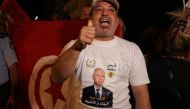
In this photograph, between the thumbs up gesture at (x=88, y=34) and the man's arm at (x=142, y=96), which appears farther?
the man's arm at (x=142, y=96)

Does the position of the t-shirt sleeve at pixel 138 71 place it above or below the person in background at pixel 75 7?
below

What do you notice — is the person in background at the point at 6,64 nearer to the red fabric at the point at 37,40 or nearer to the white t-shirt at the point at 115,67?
the red fabric at the point at 37,40

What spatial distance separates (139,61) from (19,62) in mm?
1368

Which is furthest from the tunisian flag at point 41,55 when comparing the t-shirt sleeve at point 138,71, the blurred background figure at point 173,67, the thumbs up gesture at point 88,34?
the thumbs up gesture at point 88,34

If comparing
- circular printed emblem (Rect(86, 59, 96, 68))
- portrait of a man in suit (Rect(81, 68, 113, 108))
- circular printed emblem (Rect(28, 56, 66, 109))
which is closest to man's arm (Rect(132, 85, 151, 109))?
portrait of a man in suit (Rect(81, 68, 113, 108))

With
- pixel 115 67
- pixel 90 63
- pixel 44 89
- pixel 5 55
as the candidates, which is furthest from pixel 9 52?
pixel 115 67

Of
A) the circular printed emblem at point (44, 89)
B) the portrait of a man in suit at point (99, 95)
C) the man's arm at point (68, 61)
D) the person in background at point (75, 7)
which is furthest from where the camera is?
the person in background at point (75, 7)

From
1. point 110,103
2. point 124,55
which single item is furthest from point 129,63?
point 110,103

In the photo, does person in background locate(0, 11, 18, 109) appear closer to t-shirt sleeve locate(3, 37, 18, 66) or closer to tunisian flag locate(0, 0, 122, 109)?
t-shirt sleeve locate(3, 37, 18, 66)

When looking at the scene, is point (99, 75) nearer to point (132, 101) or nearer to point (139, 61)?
point (139, 61)

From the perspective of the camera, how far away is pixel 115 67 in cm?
294

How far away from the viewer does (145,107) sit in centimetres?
304

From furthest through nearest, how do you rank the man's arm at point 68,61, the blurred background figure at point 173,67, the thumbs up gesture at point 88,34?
the blurred background figure at point 173,67 < the man's arm at point 68,61 < the thumbs up gesture at point 88,34

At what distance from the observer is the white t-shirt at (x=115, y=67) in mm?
2934
